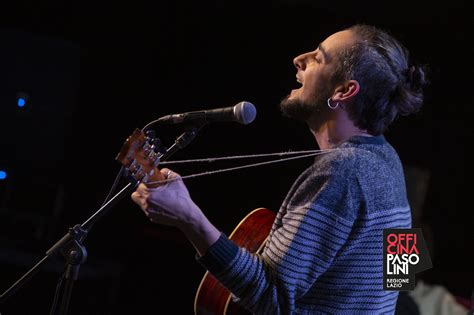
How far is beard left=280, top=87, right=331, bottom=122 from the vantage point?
1.86m

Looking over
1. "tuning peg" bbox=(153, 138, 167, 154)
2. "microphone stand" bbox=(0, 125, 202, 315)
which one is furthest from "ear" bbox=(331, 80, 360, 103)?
"tuning peg" bbox=(153, 138, 167, 154)

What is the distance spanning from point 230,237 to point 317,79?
0.61 meters

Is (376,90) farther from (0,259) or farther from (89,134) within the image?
(89,134)

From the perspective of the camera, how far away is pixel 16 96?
402 cm

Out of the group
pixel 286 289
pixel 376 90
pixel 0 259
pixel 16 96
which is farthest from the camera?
pixel 16 96

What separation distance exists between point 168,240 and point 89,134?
41.8 inches

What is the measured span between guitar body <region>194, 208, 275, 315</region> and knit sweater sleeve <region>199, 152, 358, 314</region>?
336 mm

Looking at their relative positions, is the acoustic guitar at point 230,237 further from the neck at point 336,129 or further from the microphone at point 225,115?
the neck at point 336,129

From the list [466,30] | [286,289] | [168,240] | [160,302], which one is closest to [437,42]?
[466,30]

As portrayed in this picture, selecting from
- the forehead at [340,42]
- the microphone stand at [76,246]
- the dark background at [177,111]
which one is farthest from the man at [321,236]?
the dark background at [177,111]

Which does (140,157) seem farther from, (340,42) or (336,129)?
(340,42)

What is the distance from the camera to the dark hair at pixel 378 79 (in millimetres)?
1828

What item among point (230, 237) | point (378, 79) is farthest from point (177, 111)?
point (378, 79)

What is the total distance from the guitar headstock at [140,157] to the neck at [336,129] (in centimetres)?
59
